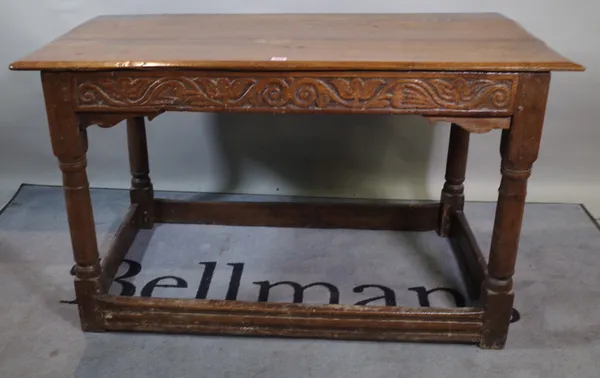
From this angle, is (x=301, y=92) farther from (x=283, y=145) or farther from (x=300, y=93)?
(x=283, y=145)

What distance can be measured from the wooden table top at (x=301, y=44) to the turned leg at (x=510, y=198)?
8cm

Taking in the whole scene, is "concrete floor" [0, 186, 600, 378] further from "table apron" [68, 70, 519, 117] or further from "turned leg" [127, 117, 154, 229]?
"table apron" [68, 70, 519, 117]

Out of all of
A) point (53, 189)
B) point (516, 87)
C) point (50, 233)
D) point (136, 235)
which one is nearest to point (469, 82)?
point (516, 87)

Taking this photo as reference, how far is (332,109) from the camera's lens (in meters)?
1.44

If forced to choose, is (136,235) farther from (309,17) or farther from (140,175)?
(309,17)

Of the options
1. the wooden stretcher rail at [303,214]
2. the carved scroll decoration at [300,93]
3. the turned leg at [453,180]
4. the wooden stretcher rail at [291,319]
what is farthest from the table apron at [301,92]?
the wooden stretcher rail at [303,214]

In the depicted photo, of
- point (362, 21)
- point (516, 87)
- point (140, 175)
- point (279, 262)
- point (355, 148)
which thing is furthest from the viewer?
point (355, 148)

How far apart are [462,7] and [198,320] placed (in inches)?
52.2

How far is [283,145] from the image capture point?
7.76 feet

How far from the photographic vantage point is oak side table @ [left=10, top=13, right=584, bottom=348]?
55.1 inches

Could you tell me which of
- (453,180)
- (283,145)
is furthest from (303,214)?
(453,180)

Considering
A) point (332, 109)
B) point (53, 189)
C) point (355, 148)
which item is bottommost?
point (53, 189)

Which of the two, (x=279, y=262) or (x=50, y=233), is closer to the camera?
(x=279, y=262)

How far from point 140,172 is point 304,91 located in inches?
35.2
